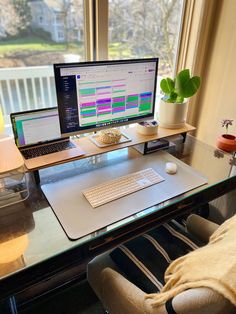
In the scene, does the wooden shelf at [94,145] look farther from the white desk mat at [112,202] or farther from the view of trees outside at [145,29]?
the view of trees outside at [145,29]

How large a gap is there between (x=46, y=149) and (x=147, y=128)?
56cm

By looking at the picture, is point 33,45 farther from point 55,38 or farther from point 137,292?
point 137,292

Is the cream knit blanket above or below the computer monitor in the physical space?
below

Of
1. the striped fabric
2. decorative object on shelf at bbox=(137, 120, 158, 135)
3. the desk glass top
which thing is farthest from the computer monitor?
the striped fabric

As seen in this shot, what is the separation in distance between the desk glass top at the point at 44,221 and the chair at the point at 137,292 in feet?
0.54

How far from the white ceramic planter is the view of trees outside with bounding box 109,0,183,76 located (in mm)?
417

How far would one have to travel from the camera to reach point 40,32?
129 centimetres

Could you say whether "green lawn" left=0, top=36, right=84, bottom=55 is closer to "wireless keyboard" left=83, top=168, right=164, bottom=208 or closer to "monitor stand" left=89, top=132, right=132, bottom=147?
"monitor stand" left=89, top=132, right=132, bottom=147

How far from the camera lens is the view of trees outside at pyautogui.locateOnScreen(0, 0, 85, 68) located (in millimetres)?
1204

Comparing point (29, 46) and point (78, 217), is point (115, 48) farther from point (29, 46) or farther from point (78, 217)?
point (78, 217)

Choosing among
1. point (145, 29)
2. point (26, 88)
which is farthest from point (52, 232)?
point (145, 29)

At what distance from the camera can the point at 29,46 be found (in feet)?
4.26

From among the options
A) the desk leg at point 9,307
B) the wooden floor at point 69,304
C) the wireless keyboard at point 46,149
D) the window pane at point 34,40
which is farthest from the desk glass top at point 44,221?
the wooden floor at point 69,304

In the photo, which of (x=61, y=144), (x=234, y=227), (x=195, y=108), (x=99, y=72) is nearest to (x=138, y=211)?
(x=234, y=227)
